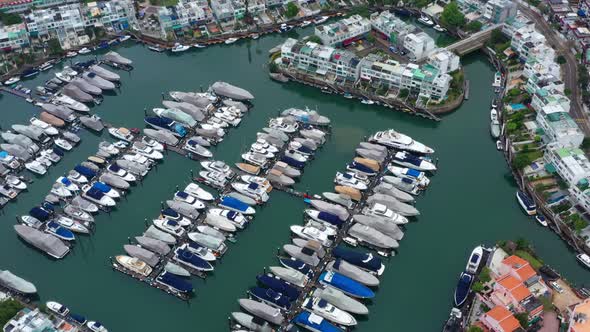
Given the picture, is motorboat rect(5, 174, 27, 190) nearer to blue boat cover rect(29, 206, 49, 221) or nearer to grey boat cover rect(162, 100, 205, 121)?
blue boat cover rect(29, 206, 49, 221)

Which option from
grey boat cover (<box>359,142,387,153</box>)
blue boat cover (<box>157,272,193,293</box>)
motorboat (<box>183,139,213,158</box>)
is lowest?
blue boat cover (<box>157,272,193,293</box>)

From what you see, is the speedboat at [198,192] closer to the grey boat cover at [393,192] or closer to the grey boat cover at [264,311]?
the grey boat cover at [264,311]

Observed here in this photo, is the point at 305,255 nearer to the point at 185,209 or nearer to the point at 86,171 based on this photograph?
the point at 185,209

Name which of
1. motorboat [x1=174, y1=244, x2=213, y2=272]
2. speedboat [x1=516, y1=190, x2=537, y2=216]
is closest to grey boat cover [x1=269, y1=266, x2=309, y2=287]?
motorboat [x1=174, y1=244, x2=213, y2=272]

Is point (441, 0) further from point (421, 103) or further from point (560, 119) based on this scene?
point (560, 119)

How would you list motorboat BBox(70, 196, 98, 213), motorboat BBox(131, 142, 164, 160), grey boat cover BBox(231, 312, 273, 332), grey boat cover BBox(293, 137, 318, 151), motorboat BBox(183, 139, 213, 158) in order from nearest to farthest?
grey boat cover BBox(231, 312, 273, 332), motorboat BBox(70, 196, 98, 213), motorboat BBox(183, 139, 213, 158), motorboat BBox(131, 142, 164, 160), grey boat cover BBox(293, 137, 318, 151)

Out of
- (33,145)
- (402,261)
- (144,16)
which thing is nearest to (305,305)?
(402,261)
